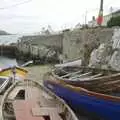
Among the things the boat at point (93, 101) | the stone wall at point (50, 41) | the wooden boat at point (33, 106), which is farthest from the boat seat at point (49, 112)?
the stone wall at point (50, 41)

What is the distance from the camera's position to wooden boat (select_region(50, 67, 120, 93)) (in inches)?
462

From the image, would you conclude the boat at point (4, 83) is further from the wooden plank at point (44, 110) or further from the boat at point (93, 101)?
the wooden plank at point (44, 110)

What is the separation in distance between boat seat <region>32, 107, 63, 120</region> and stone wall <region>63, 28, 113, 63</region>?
11253 mm

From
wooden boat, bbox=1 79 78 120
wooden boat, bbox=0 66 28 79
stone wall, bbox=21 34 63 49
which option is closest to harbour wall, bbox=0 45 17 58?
stone wall, bbox=21 34 63 49

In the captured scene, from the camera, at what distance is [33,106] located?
971 cm

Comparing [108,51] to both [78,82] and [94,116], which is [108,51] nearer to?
[78,82]

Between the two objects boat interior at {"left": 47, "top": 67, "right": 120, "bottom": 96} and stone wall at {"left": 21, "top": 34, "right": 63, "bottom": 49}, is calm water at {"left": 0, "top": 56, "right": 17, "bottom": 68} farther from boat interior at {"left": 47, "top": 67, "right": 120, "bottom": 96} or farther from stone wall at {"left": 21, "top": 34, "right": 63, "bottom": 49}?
boat interior at {"left": 47, "top": 67, "right": 120, "bottom": 96}

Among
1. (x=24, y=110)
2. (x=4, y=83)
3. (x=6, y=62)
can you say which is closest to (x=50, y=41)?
(x=6, y=62)

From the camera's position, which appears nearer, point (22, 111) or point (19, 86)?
point (22, 111)

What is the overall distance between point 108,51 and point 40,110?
10615 mm

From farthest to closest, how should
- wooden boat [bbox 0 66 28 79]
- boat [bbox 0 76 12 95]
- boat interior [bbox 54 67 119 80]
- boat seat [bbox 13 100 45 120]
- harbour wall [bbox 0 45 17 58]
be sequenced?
harbour wall [bbox 0 45 17 58], wooden boat [bbox 0 66 28 79], boat [bbox 0 76 12 95], boat interior [bbox 54 67 119 80], boat seat [bbox 13 100 45 120]

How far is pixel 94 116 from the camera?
11.2m

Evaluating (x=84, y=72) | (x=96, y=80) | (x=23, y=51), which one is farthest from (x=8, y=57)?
(x=96, y=80)

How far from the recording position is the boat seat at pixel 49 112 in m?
9.02
